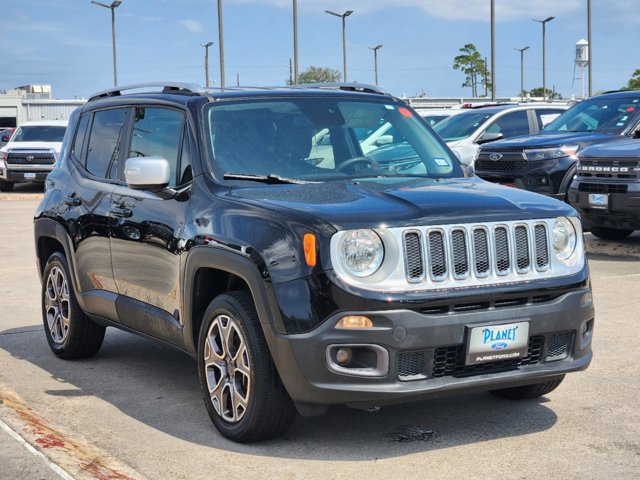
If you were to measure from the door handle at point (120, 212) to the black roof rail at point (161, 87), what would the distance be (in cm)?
79

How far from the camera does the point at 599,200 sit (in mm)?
12289

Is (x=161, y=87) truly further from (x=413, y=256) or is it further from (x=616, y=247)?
(x=616, y=247)

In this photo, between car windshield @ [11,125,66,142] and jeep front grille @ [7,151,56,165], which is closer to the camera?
jeep front grille @ [7,151,56,165]

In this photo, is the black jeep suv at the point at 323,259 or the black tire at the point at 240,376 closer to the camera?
the black jeep suv at the point at 323,259

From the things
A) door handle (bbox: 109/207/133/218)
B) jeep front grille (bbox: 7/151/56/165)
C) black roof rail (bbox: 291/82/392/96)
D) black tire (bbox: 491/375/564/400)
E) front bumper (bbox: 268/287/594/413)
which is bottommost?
black tire (bbox: 491/375/564/400)

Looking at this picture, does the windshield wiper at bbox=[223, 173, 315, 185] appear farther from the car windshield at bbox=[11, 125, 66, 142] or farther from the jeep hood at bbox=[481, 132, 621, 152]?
the car windshield at bbox=[11, 125, 66, 142]

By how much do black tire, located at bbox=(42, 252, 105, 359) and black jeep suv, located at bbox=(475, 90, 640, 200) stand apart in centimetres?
797

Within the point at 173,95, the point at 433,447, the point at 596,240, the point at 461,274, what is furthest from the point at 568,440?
the point at 596,240

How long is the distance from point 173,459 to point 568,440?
6.29 ft

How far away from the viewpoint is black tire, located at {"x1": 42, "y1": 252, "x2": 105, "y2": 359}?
7270 mm

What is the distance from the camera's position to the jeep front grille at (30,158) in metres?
27.5

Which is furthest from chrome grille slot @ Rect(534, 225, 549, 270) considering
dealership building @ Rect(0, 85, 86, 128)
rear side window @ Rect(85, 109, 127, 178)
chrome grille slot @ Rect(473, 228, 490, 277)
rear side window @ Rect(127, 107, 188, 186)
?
dealership building @ Rect(0, 85, 86, 128)

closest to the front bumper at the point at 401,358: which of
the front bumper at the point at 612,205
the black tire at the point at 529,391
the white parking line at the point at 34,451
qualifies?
the black tire at the point at 529,391

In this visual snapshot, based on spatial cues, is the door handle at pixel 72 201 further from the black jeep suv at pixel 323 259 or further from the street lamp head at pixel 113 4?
the street lamp head at pixel 113 4
